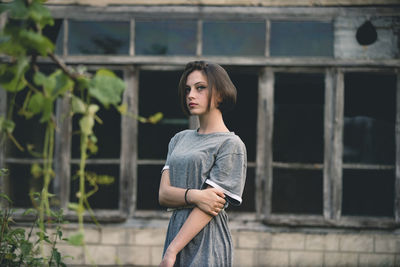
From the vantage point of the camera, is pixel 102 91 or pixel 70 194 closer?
pixel 102 91

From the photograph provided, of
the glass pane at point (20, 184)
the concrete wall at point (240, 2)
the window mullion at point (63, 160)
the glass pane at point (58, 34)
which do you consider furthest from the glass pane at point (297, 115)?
the glass pane at point (20, 184)

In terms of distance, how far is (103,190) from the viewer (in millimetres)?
4797

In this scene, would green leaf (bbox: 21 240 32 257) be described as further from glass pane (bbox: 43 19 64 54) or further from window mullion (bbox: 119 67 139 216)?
glass pane (bbox: 43 19 64 54)

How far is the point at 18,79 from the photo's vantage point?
108 centimetres

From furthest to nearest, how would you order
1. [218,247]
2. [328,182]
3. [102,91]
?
[328,182] < [218,247] < [102,91]

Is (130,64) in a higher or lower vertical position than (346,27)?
lower

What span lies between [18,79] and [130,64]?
12.0 ft

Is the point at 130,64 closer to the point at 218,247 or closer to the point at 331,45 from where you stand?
the point at 331,45

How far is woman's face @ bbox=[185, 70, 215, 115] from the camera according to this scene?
6.75 feet

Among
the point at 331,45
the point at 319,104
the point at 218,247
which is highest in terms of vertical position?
the point at 331,45

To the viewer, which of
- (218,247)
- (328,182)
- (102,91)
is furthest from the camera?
(328,182)

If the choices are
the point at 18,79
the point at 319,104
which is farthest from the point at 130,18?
the point at 18,79

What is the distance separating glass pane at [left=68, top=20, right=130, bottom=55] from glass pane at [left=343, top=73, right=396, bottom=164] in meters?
2.44

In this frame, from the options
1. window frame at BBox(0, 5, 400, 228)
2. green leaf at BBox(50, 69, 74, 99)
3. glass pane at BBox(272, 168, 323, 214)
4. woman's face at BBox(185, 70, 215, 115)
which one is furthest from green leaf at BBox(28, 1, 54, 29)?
glass pane at BBox(272, 168, 323, 214)
